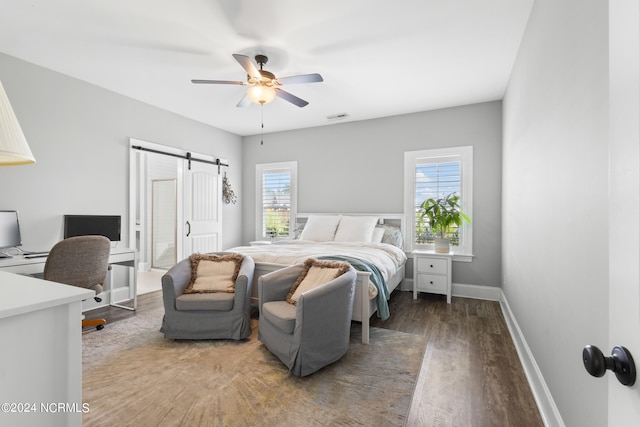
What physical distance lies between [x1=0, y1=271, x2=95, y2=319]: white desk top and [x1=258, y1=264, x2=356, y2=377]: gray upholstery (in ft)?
4.51

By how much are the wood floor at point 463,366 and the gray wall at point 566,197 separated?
0.90ft

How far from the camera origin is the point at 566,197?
1509 mm

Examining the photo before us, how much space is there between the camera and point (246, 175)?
616 centimetres

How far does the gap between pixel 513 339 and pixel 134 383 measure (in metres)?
3.14

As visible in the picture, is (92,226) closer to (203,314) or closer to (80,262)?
(80,262)

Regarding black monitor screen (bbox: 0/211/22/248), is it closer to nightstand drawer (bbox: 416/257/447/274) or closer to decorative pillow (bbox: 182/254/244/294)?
decorative pillow (bbox: 182/254/244/294)

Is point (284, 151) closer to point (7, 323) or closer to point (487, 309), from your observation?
Result: point (487, 309)

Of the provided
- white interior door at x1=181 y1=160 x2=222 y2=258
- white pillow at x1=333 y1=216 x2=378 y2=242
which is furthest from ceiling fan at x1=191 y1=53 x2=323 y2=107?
white interior door at x1=181 y1=160 x2=222 y2=258

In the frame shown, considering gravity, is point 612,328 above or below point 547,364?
above

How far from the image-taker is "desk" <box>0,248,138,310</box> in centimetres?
270

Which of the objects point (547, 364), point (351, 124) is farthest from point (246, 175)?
point (547, 364)

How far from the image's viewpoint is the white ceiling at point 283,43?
2357 mm

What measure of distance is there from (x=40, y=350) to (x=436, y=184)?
176 inches

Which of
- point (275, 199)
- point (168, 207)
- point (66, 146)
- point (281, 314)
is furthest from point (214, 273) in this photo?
point (168, 207)
